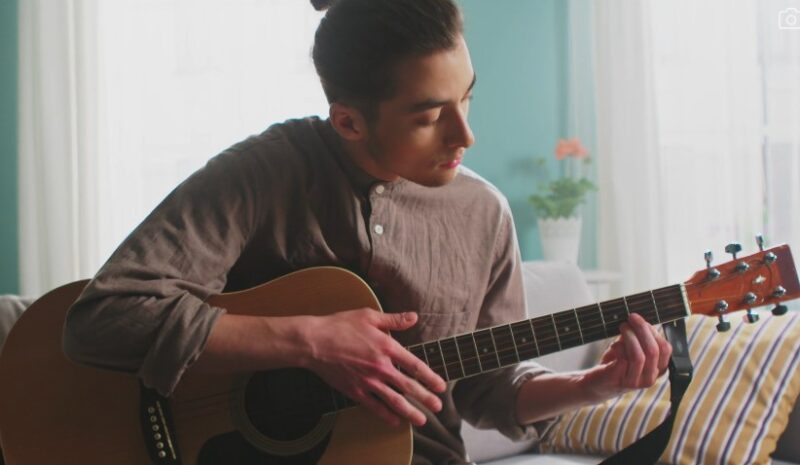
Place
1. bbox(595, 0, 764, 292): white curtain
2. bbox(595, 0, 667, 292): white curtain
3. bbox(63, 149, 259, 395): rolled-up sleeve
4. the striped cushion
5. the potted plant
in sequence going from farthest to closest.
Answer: the potted plant
bbox(595, 0, 667, 292): white curtain
bbox(595, 0, 764, 292): white curtain
the striped cushion
bbox(63, 149, 259, 395): rolled-up sleeve

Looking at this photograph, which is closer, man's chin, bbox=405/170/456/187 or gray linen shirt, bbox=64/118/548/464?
gray linen shirt, bbox=64/118/548/464

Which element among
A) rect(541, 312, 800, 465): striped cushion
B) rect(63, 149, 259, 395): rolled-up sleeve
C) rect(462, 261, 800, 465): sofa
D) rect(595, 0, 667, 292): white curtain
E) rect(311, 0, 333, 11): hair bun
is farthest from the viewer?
rect(595, 0, 667, 292): white curtain

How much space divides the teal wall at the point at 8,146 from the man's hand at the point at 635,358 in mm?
2422

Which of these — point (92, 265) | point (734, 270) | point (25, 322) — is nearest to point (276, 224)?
point (25, 322)

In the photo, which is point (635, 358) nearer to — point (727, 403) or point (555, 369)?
point (727, 403)

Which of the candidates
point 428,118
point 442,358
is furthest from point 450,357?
point 428,118

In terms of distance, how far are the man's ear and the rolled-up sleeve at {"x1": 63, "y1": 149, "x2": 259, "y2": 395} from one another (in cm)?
18

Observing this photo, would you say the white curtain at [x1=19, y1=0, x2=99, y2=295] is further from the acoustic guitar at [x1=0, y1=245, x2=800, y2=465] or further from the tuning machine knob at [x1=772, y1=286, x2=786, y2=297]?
the tuning machine knob at [x1=772, y1=286, x2=786, y2=297]

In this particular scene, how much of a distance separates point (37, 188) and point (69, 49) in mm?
491

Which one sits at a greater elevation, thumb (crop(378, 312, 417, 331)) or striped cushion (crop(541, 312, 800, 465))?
thumb (crop(378, 312, 417, 331))

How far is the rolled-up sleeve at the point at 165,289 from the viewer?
1.10 meters

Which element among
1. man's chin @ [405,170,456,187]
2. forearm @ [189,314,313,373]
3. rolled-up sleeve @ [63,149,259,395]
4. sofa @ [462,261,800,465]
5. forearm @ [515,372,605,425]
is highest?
man's chin @ [405,170,456,187]

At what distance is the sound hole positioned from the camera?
3.92 ft

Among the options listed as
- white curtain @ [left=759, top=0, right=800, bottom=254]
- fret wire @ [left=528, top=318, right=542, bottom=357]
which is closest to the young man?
fret wire @ [left=528, top=318, right=542, bottom=357]
